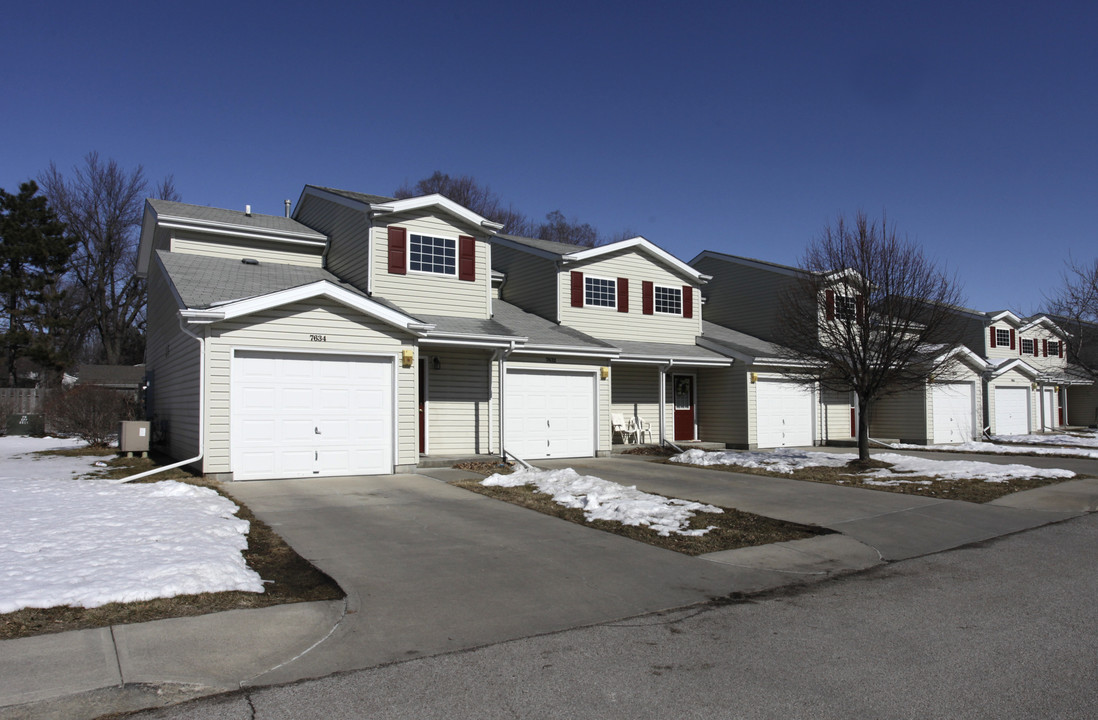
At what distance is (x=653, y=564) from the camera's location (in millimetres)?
7188

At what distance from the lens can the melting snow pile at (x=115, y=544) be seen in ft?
18.3

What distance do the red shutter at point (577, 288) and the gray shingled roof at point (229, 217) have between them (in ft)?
22.0

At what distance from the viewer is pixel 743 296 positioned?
25078mm

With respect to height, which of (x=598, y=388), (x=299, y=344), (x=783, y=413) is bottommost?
(x=783, y=413)

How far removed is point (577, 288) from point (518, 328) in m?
3.25

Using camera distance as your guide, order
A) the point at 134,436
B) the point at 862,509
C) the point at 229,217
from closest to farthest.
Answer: the point at 862,509 → the point at 134,436 → the point at 229,217

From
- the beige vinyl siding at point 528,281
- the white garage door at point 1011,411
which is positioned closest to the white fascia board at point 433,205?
the beige vinyl siding at point 528,281

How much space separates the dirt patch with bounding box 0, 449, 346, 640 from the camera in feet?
16.2

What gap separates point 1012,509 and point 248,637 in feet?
35.3

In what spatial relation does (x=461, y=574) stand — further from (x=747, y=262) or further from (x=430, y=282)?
(x=747, y=262)

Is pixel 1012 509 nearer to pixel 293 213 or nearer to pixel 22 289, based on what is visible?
pixel 293 213

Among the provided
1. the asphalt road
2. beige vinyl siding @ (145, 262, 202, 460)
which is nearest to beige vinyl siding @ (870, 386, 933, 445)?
the asphalt road

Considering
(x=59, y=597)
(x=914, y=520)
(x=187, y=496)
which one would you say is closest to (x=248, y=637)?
(x=59, y=597)

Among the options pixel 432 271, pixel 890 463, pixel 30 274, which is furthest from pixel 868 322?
pixel 30 274
